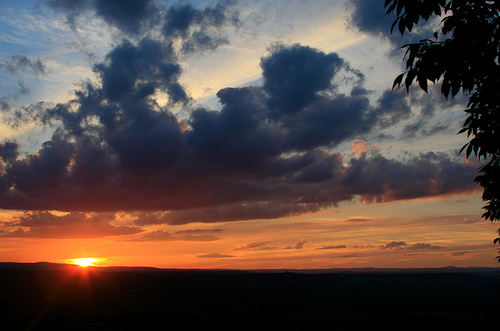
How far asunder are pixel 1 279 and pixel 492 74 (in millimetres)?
214672

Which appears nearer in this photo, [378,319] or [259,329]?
[259,329]

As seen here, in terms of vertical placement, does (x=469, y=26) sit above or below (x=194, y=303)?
above

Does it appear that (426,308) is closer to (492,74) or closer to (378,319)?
(378,319)

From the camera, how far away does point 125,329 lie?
66.2m

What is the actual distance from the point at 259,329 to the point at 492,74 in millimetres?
73140

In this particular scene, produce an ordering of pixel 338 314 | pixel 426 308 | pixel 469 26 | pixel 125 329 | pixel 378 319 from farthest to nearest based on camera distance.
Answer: pixel 426 308 → pixel 338 314 → pixel 378 319 → pixel 125 329 → pixel 469 26

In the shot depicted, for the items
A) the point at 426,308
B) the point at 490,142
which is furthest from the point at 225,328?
the point at 426,308

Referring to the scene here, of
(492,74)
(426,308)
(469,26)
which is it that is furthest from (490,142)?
(426,308)

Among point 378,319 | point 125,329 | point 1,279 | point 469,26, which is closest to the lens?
point 469,26

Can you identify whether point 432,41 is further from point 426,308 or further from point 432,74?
point 426,308

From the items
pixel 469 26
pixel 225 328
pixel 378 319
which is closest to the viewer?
pixel 469 26

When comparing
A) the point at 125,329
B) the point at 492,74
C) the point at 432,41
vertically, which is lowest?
the point at 125,329

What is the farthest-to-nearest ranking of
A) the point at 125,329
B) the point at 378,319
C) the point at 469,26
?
the point at 378,319
the point at 125,329
the point at 469,26

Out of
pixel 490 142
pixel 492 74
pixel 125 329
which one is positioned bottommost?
pixel 125 329
